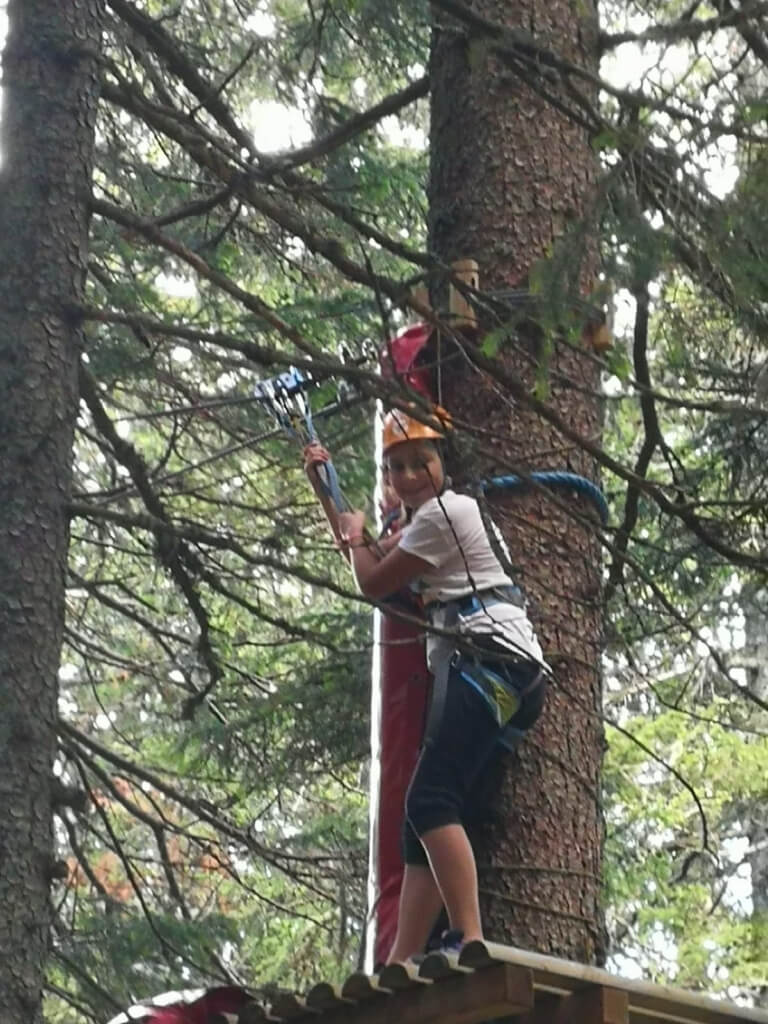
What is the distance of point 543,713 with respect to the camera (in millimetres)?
3918

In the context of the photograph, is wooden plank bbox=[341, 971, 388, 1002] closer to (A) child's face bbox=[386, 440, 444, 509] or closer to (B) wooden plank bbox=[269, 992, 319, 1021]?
(B) wooden plank bbox=[269, 992, 319, 1021]

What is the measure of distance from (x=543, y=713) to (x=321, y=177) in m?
4.33

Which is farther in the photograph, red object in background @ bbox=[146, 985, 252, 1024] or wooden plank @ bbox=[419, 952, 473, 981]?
red object in background @ bbox=[146, 985, 252, 1024]

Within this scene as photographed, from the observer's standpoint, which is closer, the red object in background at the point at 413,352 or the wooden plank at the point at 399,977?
the wooden plank at the point at 399,977

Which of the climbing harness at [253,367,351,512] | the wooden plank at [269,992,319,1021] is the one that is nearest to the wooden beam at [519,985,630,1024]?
the wooden plank at [269,992,319,1021]

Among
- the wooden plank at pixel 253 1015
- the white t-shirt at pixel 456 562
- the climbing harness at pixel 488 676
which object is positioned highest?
the white t-shirt at pixel 456 562

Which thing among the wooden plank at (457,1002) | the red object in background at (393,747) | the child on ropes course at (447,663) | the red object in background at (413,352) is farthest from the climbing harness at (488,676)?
the wooden plank at (457,1002)

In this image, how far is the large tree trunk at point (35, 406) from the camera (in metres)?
3.49

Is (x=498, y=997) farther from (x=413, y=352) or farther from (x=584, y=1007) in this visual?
(x=413, y=352)

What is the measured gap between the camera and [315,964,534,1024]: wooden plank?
9.19 feet

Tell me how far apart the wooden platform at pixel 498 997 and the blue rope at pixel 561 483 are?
1383 millimetres

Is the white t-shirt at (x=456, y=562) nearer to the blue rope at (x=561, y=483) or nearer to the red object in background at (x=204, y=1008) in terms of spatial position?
the blue rope at (x=561, y=483)

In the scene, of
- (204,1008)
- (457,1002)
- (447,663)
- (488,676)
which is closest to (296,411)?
(447,663)

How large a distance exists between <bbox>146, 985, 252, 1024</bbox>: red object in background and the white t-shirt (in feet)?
3.05
